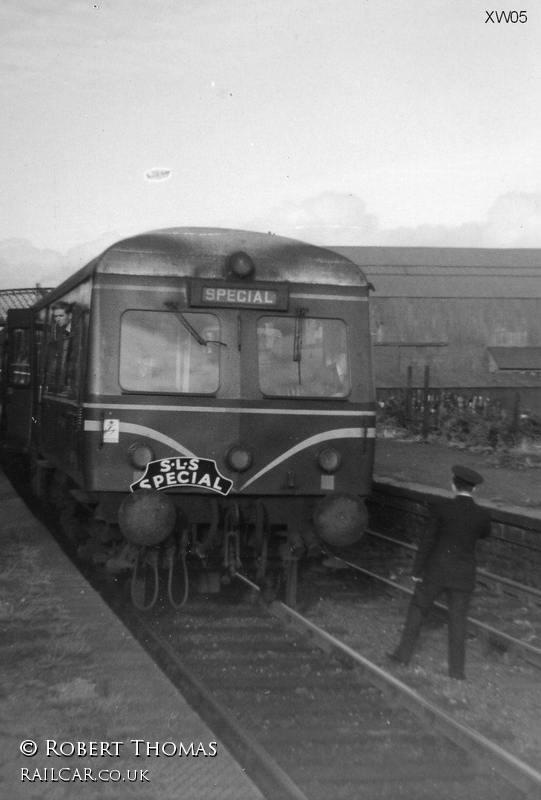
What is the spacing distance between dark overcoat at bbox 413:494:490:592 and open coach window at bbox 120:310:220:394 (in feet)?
7.56

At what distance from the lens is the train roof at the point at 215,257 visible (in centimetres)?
823

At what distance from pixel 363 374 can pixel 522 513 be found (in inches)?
112

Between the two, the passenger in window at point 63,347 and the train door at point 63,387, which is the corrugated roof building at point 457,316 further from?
the passenger in window at point 63,347

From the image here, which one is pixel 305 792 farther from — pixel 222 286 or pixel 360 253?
pixel 360 253

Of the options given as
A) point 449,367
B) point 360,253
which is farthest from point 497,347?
point 360,253

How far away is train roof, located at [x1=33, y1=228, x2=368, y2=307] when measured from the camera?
27.0ft

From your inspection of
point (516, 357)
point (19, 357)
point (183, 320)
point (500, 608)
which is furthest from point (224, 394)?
point (516, 357)

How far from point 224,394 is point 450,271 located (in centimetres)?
3752

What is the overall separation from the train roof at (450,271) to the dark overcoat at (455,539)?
35.5 meters

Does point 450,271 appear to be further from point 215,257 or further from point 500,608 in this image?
point 215,257

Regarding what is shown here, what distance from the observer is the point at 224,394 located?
8.28m

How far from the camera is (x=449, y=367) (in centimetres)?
3956

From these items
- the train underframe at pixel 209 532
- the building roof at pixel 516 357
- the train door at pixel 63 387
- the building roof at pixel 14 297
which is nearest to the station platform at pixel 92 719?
the train underframe at pixel 209 532

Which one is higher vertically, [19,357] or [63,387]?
[19,357]
